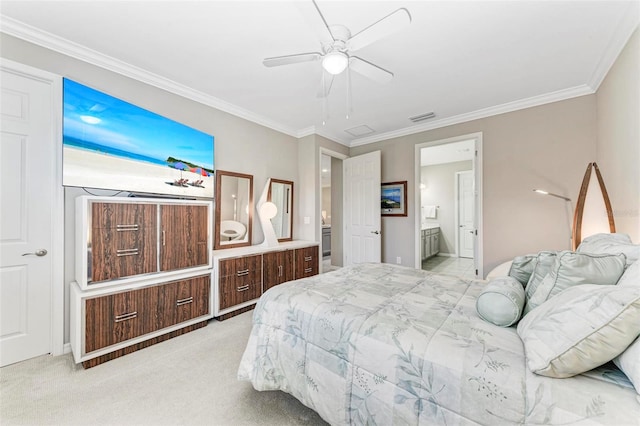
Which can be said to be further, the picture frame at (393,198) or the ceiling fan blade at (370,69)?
the picture frame at (393,198)

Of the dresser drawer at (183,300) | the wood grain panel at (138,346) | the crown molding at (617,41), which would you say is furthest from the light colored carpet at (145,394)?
the crown molding at (617,41)

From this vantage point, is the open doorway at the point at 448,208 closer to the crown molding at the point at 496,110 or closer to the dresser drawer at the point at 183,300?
the crown molding at the point at 496,110

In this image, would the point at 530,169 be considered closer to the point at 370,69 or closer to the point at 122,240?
the point at 370,69

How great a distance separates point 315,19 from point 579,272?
1883mm

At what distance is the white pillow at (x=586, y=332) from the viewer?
29.9 inches

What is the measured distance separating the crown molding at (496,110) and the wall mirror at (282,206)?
1880 mm

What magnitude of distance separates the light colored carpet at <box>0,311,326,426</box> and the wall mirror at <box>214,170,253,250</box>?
4.72ft

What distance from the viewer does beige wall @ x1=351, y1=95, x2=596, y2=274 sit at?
115 inches

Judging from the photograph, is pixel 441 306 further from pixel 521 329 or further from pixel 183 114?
pixel 183 114

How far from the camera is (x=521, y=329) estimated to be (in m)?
1.04

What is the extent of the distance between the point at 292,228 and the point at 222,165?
5.01 ft

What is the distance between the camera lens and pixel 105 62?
2305mm

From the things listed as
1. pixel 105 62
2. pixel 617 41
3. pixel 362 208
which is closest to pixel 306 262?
pixel 362 208

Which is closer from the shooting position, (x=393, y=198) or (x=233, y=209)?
(x=233, y=209)
